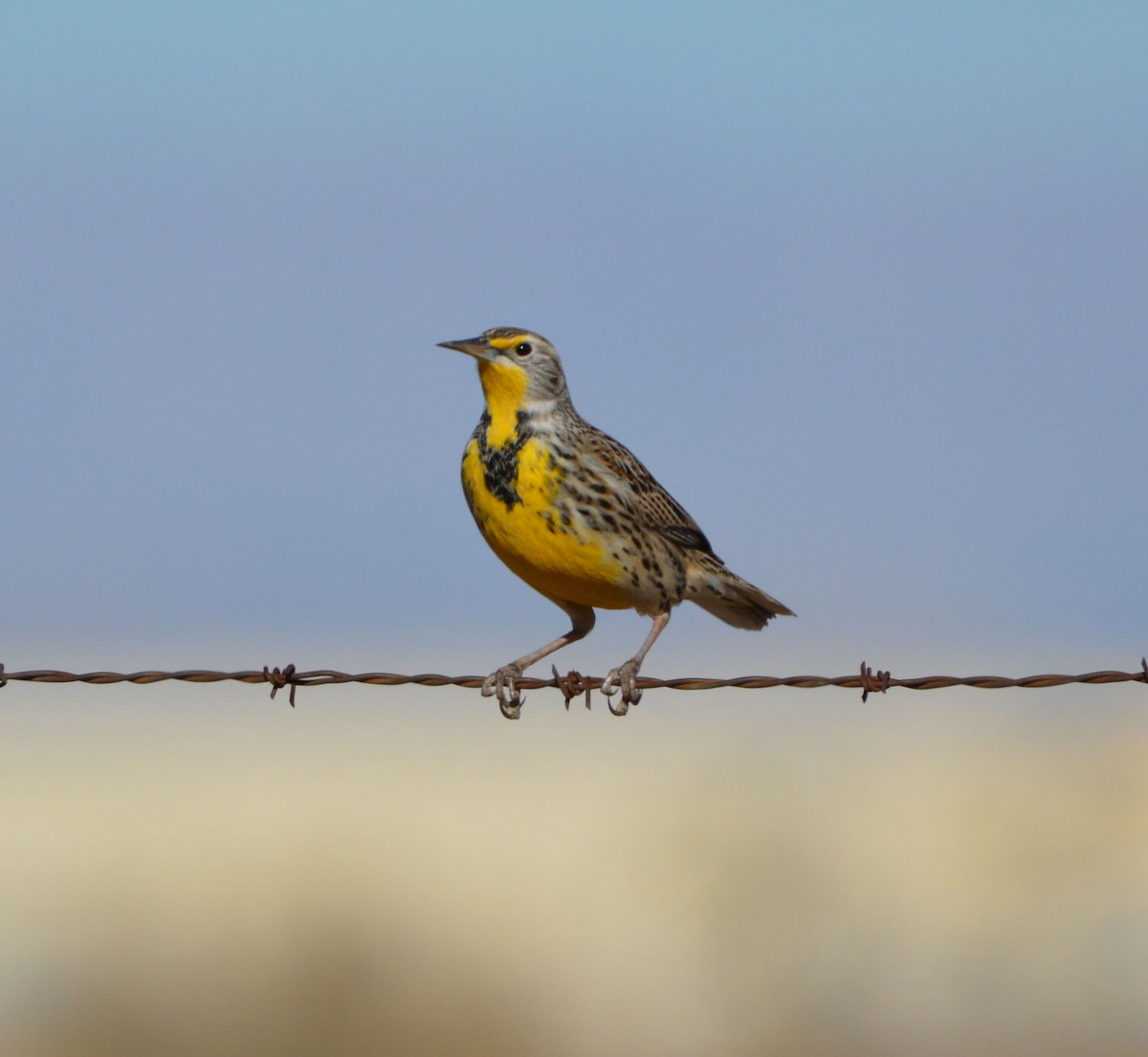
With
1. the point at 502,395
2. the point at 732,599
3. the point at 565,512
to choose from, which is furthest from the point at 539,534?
the point at 732,599

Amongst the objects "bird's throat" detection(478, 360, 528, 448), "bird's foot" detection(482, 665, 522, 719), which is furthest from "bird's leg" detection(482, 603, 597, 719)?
"bird's throat" detection(478, 360, 528, 448)

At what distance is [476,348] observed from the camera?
8.48m

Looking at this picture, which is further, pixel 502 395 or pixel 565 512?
pixel 502 395

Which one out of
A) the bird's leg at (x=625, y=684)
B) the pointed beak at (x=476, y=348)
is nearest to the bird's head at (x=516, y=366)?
the pointed beak at (x=476, y=348)

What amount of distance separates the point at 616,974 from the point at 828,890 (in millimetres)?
1546

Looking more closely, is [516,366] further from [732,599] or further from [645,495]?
[732,599]

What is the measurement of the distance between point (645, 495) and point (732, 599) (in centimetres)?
70

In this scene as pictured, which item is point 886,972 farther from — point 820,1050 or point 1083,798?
point 1083,798

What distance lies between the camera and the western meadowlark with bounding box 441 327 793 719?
8.13 metres

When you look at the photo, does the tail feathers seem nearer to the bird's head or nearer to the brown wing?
the brown wing

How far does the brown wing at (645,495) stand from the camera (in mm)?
8484

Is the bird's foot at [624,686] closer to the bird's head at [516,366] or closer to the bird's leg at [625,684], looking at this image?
the bird's leg at [625,684]

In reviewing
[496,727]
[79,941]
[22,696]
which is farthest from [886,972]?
[22,696]

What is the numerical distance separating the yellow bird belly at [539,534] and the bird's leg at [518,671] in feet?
1.25
